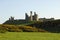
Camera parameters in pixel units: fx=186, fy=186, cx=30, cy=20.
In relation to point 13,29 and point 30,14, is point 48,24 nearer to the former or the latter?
point 13,29

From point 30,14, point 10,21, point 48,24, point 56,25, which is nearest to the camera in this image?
point 56,25

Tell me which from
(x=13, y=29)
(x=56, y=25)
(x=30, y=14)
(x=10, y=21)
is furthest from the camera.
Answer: (x=10, y=21)

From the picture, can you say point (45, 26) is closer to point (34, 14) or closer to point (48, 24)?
point (48, 24)

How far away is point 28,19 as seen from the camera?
3319 inches

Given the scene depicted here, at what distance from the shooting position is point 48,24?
54844mm

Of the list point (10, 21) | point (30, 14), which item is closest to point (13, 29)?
point (30, 14)

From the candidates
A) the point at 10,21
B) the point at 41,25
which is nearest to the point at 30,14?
the point at 10,21

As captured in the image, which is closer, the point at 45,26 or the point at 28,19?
the point at 45,26

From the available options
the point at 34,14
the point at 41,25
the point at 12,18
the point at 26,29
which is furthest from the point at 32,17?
the point at 26,29

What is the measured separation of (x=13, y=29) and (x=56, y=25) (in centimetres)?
2054

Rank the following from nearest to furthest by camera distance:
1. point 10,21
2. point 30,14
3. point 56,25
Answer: point 56,25 < point 30,14 < point 10,21

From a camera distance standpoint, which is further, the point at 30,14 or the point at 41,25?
the point at 30,14

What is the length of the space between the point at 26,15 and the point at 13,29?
51.6 meters

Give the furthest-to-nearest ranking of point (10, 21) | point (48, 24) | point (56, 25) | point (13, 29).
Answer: point (10, 21), point (48, 24), point (56, 25), point (13, 29)
